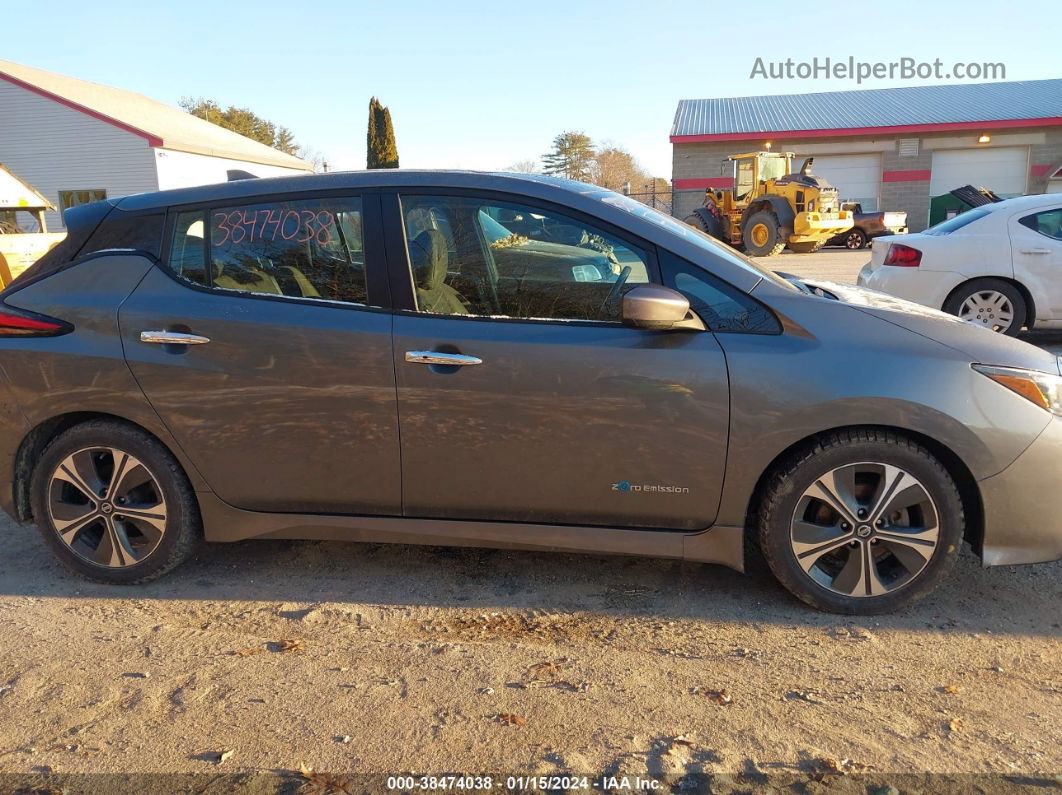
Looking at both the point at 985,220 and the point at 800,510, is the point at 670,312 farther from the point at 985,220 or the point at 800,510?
the point at 985,220

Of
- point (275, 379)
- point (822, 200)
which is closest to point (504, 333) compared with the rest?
point (275, 379)

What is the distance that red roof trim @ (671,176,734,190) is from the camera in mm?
30891

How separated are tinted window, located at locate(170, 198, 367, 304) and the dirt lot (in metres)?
1.30

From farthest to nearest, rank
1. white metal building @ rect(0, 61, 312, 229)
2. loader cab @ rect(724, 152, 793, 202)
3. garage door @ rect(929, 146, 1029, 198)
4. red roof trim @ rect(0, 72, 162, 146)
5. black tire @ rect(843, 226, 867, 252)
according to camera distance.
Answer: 1. garage door @ rect(929, 146, 1029, 198)
2. white metal building @ rect(0, 61, 312, 229)
3. red roof trim @ rect(0, 72, 162, 146)
4. black tire @ rect(843, 226, 867, 252)
5. loader cab @ rect(724, 152, 793, 202)

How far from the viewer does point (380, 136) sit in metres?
38.5

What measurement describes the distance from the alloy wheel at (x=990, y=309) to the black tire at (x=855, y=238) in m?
17.1

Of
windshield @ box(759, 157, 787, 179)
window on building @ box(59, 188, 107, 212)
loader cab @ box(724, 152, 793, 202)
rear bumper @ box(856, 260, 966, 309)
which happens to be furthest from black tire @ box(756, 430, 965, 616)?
window on building @ box(59, 188, 107, 212)

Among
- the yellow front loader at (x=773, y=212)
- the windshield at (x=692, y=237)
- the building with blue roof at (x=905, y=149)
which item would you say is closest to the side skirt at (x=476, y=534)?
the windshield at (x=692, y=237)

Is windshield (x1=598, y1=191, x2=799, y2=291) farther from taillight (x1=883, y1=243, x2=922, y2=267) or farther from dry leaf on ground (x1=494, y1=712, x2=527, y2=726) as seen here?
taillight (x1=883, y1=243, x2=922, y2=267)

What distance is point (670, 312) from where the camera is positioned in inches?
114

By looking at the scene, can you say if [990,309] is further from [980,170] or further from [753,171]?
[980,170]

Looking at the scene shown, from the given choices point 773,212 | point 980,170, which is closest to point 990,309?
point 773,212

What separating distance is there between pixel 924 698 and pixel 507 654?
1.39 metres

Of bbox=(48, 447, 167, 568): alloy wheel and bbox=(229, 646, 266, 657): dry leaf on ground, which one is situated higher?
bbox=(48, 447, 167, 568): alloy wheel
